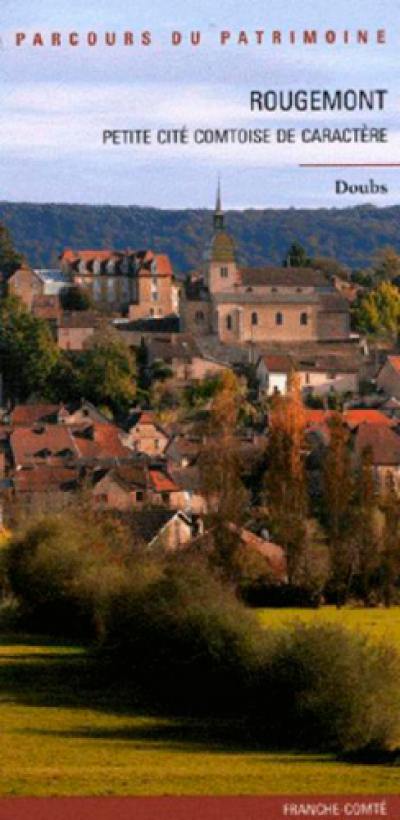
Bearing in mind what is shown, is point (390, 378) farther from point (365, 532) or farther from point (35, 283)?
point (365, 532)

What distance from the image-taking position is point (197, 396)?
48.1 metres

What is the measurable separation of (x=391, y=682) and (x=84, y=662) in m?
6.55

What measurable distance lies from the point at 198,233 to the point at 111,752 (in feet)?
85.8

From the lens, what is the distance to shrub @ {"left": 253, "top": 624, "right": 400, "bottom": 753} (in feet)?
50.9

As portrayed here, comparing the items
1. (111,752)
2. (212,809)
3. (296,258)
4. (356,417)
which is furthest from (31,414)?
(212,809)

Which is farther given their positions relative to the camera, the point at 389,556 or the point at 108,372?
the point at 108,372

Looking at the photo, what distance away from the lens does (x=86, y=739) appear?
16.9 m

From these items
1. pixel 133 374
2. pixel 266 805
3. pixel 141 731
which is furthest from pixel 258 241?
pixel 266 805

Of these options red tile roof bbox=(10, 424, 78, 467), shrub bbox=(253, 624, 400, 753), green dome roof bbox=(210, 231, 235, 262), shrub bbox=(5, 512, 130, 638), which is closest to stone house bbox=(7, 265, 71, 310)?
green dome roof bbox=(210, 231, 235, 262)

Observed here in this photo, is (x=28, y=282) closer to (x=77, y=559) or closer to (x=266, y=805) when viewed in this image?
(x=77, y=559)

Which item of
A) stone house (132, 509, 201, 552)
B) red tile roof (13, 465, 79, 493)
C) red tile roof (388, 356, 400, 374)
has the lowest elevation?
red tile roof (13, 465, 79, 493)

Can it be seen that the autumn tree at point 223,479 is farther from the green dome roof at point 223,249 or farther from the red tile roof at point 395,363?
the red tile roof at point 395,363

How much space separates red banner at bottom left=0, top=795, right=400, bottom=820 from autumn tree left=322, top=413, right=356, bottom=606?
19.4 meters

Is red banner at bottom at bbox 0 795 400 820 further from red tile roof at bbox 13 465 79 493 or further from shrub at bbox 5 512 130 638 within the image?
red tile roof at bbox 13 465 79 493
